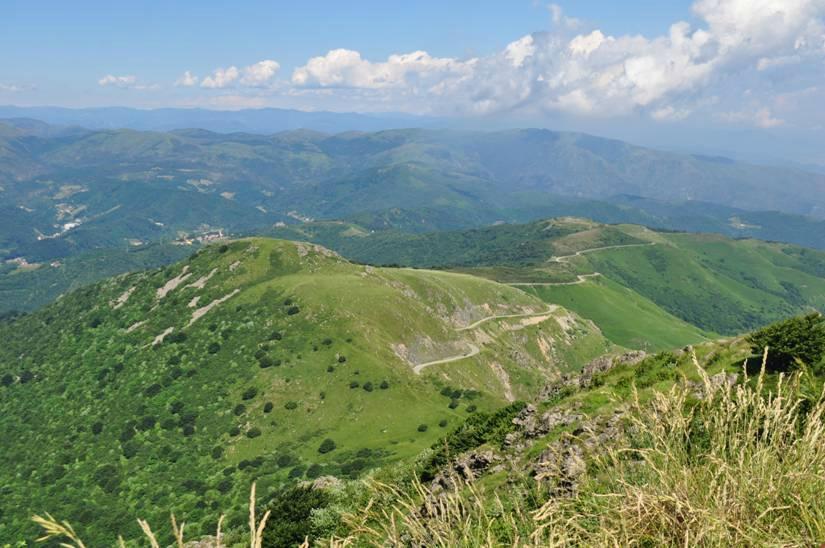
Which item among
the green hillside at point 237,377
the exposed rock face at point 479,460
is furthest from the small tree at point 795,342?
the green hillside at point 237,377

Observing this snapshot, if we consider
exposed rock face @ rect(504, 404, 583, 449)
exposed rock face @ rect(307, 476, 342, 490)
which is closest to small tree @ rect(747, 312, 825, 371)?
exposed rock face @ rect(504, 404, 583, 449)

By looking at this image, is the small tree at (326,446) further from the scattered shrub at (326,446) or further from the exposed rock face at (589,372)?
the exposed rock face at (589,372)

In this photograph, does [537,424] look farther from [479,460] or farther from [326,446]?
[326,446]

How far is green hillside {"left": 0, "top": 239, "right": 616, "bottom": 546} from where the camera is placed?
91375 millimetres

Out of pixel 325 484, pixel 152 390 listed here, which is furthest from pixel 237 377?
pixel 325 484

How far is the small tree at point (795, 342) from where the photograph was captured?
939 inches

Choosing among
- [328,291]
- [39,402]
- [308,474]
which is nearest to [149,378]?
[39,402]

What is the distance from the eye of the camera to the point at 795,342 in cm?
2425

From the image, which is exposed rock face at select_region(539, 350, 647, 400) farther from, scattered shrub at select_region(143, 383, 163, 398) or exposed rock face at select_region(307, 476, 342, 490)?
scattered shrub at select_region(143, 383, 163, 398)

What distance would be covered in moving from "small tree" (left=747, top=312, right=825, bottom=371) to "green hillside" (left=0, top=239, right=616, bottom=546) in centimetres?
6391

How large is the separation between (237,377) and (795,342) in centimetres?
11503

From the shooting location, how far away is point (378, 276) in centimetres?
16525

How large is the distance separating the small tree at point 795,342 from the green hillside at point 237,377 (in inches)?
2516

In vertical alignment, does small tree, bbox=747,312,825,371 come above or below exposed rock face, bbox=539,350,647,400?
above
